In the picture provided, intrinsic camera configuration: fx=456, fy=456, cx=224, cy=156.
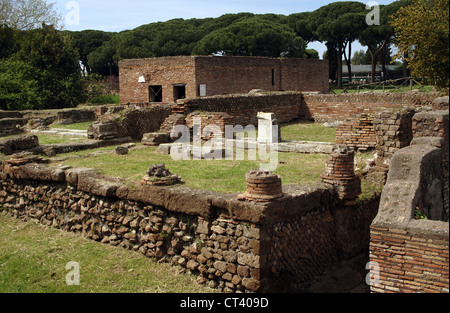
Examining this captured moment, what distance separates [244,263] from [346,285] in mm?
1745

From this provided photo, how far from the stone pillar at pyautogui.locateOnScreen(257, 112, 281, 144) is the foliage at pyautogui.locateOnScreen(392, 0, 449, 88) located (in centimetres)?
374

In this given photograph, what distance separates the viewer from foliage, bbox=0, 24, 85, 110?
21594 millimetres

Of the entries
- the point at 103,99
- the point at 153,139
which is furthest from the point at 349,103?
the point at 103,99

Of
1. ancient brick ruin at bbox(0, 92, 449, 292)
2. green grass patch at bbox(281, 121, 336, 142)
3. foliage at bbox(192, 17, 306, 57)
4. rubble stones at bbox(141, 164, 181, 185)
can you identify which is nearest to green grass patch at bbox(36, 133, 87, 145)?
ancient brick ruin at bbox(0, 92, 449, 292)

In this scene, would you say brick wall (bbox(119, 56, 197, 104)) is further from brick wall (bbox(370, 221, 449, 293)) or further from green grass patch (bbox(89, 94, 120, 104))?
brick wall (bbox(370, 221, 449, 293))

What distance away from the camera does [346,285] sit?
6.70 meters

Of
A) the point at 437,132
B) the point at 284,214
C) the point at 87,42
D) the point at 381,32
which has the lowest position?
the point at 284,214

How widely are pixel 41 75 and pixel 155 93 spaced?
616 cm

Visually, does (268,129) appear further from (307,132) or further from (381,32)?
(381,32)

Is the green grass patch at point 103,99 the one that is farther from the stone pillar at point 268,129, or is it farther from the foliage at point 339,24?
the foliage at point 339,24

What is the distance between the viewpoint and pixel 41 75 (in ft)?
77.1

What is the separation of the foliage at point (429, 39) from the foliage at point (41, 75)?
721 inches

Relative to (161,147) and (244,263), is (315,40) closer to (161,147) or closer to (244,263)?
(161,147)

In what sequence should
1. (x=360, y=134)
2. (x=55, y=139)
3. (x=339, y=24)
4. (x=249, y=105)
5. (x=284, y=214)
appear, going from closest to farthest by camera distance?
(x=284, y=214) → (x=360, y=134) → (x=55, y=139) → (x=249, y=105) → (x=339, y=24)
